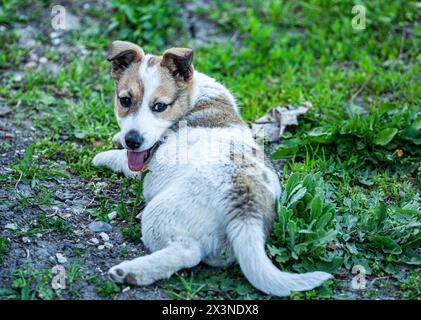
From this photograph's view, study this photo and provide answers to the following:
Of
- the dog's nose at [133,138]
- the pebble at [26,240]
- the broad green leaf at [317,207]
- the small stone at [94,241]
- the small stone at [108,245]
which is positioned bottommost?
the small stone at [108,245]

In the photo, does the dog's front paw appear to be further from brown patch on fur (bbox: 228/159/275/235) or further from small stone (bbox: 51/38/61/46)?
small stone (bbox: 51/38/61/46)

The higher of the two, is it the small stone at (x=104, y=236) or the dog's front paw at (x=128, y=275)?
the dog's front paw at (x=128, y=275)

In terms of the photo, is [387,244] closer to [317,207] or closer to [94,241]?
[317,207]

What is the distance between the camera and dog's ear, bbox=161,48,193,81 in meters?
5.36

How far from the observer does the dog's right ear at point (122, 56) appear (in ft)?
17.8

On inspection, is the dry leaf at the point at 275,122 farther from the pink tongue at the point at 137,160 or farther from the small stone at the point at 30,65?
the small stone at the point at 30,65

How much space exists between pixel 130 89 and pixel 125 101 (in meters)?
0.14

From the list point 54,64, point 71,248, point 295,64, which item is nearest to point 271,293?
point 71,248

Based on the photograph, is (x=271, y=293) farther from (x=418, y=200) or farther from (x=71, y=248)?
(x=418, y=200)

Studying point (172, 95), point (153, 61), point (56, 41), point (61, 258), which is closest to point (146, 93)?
point (172, 95)
